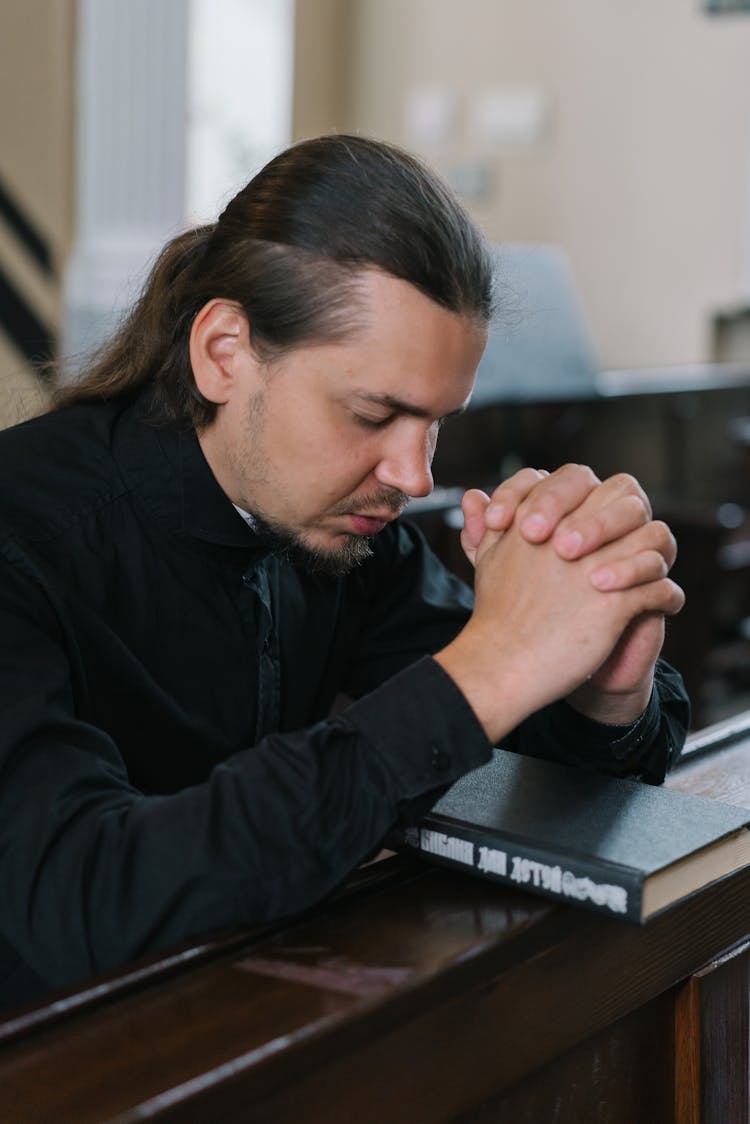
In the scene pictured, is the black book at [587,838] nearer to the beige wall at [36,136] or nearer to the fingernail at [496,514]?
the fingernail at [496,514]

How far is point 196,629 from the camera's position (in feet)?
4.22

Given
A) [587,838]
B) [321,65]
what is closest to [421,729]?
[587,838]

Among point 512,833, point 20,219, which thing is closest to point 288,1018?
point 512,833

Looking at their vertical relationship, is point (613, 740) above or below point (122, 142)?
below

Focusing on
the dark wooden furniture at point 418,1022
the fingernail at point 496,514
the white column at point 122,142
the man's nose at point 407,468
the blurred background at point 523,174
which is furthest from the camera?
the white column at point 122,142

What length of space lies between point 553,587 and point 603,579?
0.04m

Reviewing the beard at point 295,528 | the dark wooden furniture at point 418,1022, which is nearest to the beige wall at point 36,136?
the beard at point 295,528

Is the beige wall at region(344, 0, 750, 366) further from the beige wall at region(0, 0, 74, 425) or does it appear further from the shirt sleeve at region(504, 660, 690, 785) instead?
the shirt sleeve at region(504, 660, 690, 785)

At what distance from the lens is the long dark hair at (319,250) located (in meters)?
1.20

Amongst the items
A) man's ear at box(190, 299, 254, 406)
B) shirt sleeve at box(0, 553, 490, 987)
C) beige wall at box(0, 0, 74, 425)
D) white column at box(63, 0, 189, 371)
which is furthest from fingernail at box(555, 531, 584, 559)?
white column at box(63, 0, 189, 371)

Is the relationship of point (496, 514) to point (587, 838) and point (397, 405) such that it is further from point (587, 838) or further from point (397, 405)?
point (587, 838)

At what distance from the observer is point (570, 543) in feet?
3.41

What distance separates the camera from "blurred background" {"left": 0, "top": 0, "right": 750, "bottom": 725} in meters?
4.57

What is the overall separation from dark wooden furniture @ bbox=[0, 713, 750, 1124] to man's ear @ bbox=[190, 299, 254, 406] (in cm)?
51
